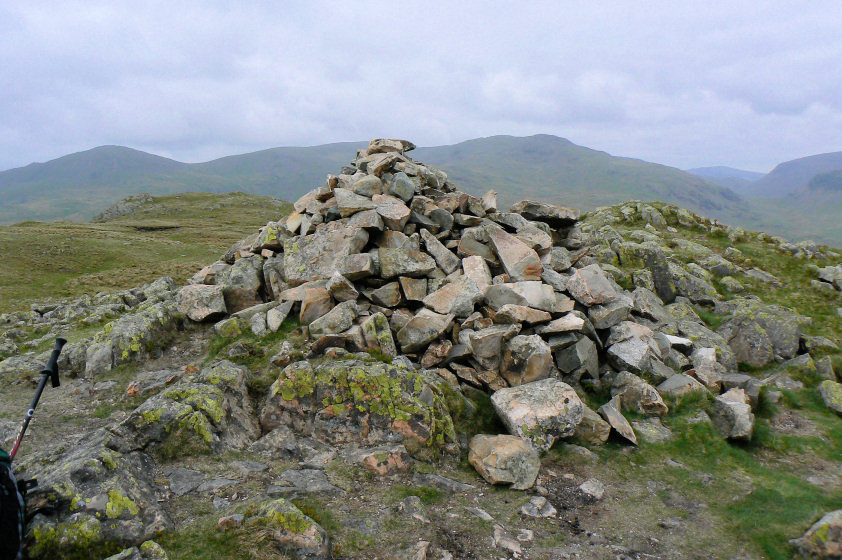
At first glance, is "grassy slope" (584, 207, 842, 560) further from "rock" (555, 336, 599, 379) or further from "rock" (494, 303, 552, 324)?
"rock" (494, 303, 552, 324)

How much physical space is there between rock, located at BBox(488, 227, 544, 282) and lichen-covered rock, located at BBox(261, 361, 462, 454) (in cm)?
703

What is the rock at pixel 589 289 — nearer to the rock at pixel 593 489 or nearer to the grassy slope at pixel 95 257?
the rock at pixel 593 489

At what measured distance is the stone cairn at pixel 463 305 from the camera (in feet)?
46.3

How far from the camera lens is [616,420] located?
13.8 m

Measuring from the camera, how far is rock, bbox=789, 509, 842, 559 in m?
8.70

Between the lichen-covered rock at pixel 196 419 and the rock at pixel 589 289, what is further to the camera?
the rock at pixel 589 289

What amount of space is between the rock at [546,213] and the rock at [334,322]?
13524 millimetres

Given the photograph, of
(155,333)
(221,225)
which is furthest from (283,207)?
(155,333)

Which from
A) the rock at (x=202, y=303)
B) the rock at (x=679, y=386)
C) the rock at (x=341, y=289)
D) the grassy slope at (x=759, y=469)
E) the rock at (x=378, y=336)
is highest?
the rock at (x=341, y=289)

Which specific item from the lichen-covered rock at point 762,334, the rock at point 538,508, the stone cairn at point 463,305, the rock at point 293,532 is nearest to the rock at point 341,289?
the stone cairn at point 463,305

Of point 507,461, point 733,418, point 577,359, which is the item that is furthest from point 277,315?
point 733,418

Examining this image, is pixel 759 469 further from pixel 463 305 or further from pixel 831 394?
pixel 463 305

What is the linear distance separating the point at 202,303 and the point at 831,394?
24.4 meters

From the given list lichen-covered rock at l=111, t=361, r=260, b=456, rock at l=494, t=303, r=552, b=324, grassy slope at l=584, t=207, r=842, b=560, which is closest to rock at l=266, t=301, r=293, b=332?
lichen-covered rock at l=111, t=361, r=260, b=456
